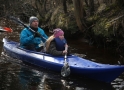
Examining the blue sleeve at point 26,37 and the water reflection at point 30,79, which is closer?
the water reflection at point 30,79

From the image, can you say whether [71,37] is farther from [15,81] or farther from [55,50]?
[15,81]

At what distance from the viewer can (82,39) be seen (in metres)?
13.3

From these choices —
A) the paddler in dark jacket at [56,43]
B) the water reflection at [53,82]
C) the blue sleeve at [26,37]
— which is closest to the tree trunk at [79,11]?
the blue sleeve at [26,37]

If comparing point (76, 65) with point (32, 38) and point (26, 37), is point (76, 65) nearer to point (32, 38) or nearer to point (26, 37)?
point (32, 38)

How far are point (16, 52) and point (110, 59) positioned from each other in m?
3.25

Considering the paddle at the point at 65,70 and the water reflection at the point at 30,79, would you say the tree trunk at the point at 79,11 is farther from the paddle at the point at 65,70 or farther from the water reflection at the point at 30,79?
the paddle at the point at 65,70

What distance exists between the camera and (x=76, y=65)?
667 centimetres

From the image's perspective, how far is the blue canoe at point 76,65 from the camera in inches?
242

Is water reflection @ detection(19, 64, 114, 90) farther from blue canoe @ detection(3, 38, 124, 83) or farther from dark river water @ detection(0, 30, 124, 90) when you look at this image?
blue canoe @ detection(3, 38, 124, 83)

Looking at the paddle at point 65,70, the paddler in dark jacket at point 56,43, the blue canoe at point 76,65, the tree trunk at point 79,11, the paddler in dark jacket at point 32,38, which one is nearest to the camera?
the blue canoe at point 76,65

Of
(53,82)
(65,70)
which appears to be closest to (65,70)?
(65,70)

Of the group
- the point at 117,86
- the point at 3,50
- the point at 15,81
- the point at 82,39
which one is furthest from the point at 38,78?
the point at 82,39

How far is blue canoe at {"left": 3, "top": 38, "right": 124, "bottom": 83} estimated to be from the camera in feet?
20.2

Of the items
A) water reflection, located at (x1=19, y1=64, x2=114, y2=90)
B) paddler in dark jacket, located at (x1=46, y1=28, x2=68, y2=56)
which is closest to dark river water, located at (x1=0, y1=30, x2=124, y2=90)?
water reflection, located at (x1=19, y1=64, x2=114, y2=90)
